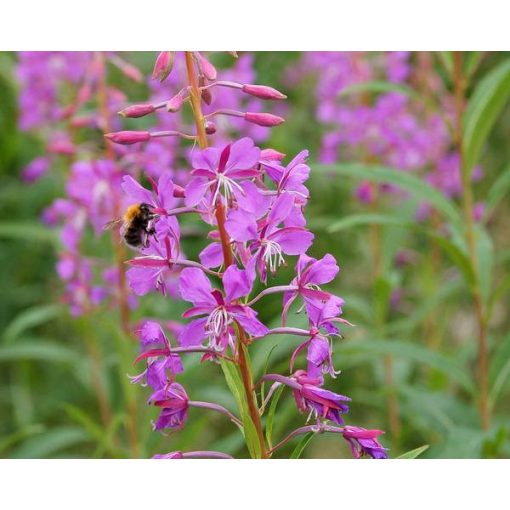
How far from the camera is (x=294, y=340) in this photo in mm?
2432

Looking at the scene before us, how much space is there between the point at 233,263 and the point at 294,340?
52.3 inches

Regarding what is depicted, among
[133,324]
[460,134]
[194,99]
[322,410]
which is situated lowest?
[133,324]

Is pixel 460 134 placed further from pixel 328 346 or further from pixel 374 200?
pixel 328 346

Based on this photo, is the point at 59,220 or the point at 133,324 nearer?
the point at 133,324

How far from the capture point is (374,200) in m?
3.15

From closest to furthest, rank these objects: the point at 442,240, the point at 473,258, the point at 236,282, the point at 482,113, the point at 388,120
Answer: the point at 236,282 < the point at 442,240 < the point at 482,113 < the point at 473,258 < the point at 388,120

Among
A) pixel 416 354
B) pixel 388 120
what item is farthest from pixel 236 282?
pixel 388 120

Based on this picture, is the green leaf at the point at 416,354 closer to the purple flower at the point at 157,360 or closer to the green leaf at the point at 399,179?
the green leaf at the point at 399,179

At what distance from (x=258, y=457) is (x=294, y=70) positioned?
11.4ft

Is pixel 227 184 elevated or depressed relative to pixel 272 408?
elevated

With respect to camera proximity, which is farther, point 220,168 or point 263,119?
point 263,119

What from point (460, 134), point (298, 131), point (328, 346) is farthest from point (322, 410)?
point (298, 131)

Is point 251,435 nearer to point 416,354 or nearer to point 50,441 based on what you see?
point 416,354

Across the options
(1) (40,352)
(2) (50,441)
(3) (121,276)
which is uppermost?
(3) (121,276)
